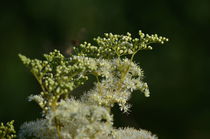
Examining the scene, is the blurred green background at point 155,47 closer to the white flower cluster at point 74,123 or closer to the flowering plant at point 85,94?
the flowering plant at point 85,94

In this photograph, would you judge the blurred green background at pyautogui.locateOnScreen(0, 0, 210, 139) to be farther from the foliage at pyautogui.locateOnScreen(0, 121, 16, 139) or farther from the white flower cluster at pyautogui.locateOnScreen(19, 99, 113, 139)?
the white flower cluster at pyautogui.locateOnScreen(19, 99, 113, 139)

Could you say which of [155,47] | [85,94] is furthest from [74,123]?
[155,47]

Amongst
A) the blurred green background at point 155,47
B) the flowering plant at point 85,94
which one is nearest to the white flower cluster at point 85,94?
the flowering plant at point 85,94

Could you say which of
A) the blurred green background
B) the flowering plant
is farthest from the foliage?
the blurred green background

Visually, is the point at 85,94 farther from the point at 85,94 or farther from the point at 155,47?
the point at 155,47

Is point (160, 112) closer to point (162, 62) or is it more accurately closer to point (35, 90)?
point (162, 62)

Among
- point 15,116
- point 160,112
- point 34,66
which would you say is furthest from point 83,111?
point 160,112
